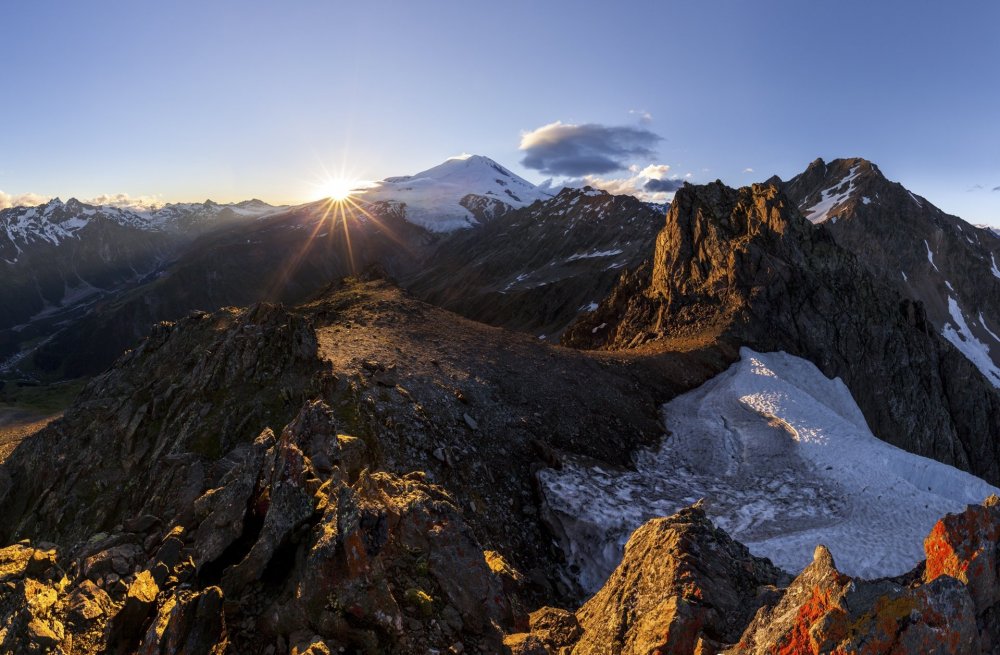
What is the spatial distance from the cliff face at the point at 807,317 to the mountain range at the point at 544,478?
0.92 ft

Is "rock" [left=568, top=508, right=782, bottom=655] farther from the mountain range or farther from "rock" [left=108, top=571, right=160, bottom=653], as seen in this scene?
"rock" [left=108, top=571, right=160, bottom=653]

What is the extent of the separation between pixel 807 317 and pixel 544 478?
110ft

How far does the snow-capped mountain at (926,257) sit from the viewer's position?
354 feet

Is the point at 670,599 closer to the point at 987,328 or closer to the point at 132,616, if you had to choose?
the point at 132,616

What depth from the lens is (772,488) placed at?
24.6 metres

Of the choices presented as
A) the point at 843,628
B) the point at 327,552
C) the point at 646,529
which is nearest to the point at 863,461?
the point at 646,529

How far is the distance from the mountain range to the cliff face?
28 cm

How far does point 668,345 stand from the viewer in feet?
139

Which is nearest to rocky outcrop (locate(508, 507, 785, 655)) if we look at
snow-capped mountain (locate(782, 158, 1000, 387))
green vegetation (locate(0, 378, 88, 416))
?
green vegetation (locate(0, 378, 88, 416))

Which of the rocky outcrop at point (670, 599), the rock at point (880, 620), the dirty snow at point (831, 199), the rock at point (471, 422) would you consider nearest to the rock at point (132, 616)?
the rocky outcrop at point (670, 599)

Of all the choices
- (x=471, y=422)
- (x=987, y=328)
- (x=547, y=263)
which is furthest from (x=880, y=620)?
(x=987, y=328)

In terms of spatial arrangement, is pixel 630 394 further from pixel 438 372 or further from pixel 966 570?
pixel 966 570

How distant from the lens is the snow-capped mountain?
108m

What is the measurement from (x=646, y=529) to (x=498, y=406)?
15.0 metres
